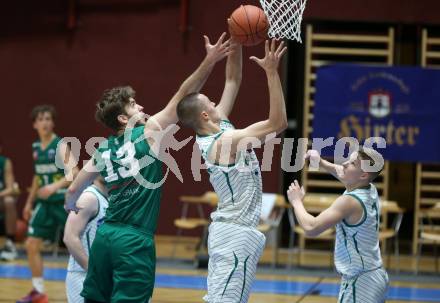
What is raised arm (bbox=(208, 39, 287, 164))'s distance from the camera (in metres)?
4.91

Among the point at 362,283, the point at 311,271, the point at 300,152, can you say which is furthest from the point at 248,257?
the point at 300,152

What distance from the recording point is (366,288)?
17.4 feet

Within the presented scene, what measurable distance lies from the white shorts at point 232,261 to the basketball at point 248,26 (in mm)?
1240

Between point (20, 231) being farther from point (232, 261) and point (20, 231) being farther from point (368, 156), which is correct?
point (368, 156)

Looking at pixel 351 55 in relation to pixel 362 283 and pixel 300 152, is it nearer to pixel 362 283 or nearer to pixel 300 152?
pixel 300 152

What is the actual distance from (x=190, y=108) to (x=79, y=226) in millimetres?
1209

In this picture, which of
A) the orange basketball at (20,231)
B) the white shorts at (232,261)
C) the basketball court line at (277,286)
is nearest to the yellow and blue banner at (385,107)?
the basketball court line at (277,286)

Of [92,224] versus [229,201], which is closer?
[229,201]

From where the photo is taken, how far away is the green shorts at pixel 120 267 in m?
4.83

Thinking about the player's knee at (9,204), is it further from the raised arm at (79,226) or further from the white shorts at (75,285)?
the raised arm at (79,226)

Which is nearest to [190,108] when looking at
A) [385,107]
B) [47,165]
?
[47,165]

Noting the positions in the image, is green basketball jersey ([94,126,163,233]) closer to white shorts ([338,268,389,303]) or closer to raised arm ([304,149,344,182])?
raised arm ([304,149,344,182])

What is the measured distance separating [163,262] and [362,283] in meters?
6.30

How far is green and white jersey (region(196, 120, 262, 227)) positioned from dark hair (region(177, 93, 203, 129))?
0.51 feet
